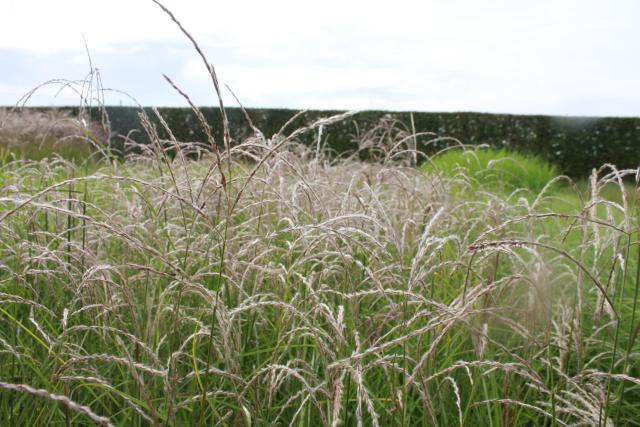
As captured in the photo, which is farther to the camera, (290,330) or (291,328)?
(291,328)

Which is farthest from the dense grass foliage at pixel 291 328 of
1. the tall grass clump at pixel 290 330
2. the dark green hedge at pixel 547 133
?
the dark green hedge at pixel 547 133

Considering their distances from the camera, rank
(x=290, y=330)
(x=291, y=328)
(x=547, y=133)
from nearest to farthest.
→ (x=290, y=330) → (x=291, y=328) → (x=547, y=133)

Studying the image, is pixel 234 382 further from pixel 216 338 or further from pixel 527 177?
pixel 527 177

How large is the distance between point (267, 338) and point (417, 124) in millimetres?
13063

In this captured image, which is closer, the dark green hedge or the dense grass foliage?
the dense grass foliage

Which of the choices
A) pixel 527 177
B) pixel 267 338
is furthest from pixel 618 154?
pixel 267 338

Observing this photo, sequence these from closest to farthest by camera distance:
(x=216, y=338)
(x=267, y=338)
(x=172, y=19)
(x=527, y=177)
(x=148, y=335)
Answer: (x=172, y=19) < (x=148, y=335) < (x=216, y=338) < (x=267, y=338) < (x=527, y=177)

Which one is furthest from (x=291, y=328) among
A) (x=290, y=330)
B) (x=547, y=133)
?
(x=547, y=133)

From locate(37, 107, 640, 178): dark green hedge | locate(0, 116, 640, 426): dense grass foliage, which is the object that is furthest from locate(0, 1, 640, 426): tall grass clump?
locate(37, 107, 640, 178): dark green hedge

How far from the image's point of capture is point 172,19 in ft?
3.43

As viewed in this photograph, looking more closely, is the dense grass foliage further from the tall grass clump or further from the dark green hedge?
the dark green hedge

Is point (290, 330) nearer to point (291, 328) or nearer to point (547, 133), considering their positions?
point (291, 328)

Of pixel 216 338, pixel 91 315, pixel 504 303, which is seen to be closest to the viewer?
pixel 216 338

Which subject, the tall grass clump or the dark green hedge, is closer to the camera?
the tall grass clump
